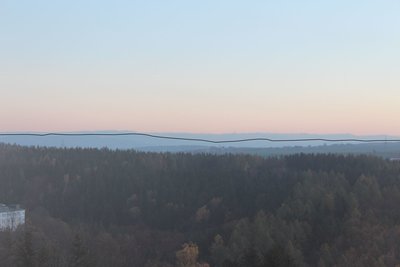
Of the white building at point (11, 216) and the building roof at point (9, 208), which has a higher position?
the building roof at point (9, 208)

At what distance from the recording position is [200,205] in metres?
102

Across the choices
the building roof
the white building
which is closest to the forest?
the white building

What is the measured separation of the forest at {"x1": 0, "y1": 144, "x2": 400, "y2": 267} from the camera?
2682 inches

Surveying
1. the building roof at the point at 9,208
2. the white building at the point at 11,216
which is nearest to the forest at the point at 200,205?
the white building at the point at 11,216

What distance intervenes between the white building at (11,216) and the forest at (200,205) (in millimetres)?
2452

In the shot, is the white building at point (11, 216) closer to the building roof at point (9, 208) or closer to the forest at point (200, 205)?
the building roof at point (9, 208)

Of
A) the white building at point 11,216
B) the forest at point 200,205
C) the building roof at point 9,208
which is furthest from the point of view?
the building roof at point 9,208

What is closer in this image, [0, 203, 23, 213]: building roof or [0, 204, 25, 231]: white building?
[0, 204, 25, 231]: white building

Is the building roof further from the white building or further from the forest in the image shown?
the forest

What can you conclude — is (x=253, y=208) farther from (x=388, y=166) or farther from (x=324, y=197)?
(x=388, y=166)

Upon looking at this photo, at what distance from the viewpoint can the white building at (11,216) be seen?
82062 millimetres

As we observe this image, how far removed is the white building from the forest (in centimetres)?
245

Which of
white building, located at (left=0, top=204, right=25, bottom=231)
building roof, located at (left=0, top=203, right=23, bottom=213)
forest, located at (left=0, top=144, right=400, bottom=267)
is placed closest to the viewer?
forest, located at (left=0, top=144, right=400, bottom=267)

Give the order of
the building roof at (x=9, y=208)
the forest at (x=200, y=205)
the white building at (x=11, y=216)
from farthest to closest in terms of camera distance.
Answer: the building roof at (x=9, y=208)
the white building at (x=11, y=216)
the forest at (x=200, y=205)
